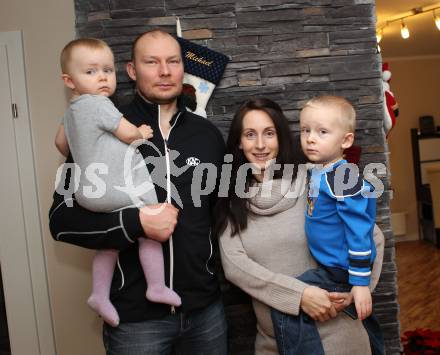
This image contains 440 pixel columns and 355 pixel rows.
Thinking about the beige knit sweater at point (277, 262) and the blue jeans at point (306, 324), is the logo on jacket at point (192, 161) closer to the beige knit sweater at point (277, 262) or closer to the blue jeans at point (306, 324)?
the beige knit sweater at point (277, 262)

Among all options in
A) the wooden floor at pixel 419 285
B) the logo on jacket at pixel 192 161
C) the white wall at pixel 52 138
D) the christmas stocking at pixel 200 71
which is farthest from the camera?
the wooden floor at pixel 419 285

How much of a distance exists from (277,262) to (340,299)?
23 cm

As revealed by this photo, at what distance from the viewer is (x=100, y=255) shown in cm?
151

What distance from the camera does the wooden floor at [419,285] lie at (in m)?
3.52

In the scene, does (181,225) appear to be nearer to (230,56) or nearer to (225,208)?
(225,208)

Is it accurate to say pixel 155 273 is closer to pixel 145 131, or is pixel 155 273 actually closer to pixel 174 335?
pixel 174 335

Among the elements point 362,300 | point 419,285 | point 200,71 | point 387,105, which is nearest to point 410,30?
point 419,285

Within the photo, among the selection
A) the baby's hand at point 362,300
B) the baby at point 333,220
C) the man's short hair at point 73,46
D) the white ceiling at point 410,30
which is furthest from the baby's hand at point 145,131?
the white ceiling at point 410,30

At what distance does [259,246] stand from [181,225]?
0.27m

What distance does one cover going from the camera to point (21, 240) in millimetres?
2250

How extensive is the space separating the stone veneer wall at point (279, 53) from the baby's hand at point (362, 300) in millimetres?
615

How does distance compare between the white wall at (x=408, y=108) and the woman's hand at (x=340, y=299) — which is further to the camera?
the white wall at (x=408, y=108)

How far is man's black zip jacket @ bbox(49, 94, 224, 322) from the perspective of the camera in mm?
1417

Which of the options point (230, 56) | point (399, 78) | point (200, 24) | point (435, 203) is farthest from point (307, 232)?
point (399, 78)
